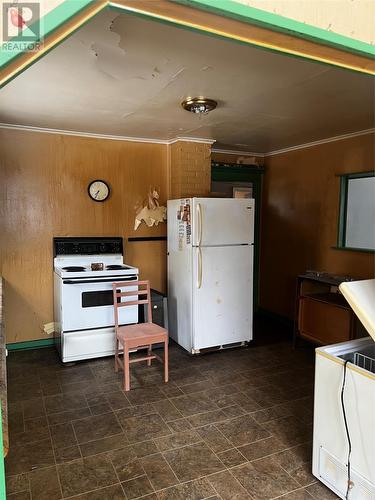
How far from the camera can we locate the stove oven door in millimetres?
3477

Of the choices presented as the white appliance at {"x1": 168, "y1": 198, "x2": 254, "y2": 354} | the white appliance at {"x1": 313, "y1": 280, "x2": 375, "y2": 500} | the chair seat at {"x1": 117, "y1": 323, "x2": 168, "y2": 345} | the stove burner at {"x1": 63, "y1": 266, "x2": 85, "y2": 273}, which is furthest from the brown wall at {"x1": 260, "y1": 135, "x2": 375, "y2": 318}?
the stove burner at {"x1": 63, "y1": 266, "x2": 85, "y2": 273}

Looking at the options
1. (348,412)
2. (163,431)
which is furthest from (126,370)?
(348,412)

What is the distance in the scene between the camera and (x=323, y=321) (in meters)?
3.72

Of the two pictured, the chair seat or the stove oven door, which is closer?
the chair seat

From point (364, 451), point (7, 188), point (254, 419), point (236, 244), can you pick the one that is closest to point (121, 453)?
point (254, 419)

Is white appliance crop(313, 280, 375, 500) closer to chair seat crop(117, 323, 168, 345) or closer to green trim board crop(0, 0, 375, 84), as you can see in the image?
green trim board crop(0, 0, 375, 84)

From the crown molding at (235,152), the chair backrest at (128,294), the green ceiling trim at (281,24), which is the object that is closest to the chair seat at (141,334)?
the chair backrest at (128,294)

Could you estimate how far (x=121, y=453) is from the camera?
7.52 feet

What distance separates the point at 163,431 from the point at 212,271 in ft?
5.43

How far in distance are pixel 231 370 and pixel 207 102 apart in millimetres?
2375

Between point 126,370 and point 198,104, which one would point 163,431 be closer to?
point 126,370

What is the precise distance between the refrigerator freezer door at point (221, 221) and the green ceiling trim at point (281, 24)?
236 centimetres

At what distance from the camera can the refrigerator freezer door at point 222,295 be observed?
12.2ft

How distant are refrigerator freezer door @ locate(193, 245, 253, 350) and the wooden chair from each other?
0.52 metres
